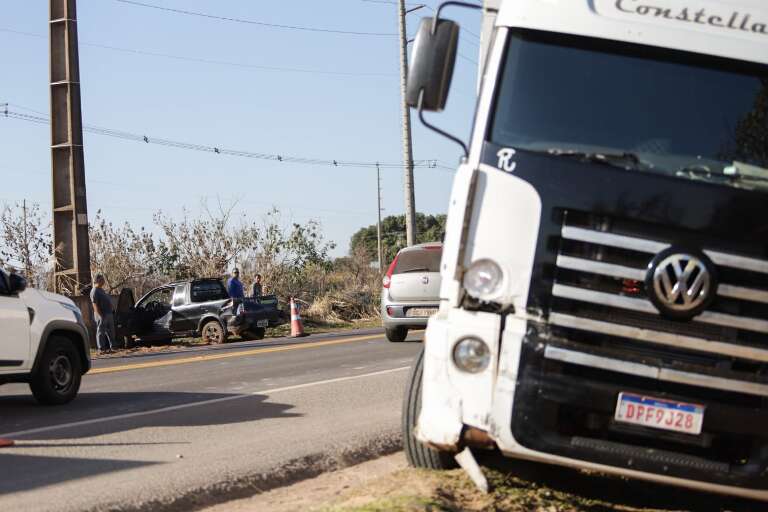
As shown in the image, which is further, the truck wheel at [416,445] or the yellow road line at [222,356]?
the yellow road line at [222,356]

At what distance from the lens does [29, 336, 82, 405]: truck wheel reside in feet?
34.0

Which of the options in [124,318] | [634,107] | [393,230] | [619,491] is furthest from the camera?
[393,230]

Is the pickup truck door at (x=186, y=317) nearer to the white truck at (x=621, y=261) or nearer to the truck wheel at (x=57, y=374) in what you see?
the truck wheel at (x=57, y=374)

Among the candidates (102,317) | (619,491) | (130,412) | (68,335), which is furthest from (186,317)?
(619,491)

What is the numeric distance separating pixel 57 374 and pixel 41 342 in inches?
19.6

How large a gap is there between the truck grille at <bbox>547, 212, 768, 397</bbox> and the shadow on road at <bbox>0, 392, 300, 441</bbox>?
464 cm

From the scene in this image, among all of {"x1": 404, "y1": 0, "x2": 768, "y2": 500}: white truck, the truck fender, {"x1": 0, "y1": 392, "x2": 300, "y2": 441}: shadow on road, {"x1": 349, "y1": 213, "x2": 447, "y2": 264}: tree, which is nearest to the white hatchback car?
{"x1": 0, "y1": 392, "x2": 300, "y2": 441}: shadow on road

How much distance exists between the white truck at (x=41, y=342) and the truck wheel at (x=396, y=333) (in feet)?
24.3

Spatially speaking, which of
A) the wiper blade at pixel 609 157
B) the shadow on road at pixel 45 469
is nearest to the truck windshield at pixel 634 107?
the wiper blade at pixel 609 157

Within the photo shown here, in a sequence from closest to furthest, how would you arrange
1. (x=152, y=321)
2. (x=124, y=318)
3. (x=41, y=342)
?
(x=41, y=342)
(x=124, y=318)
(x=152, y=321)

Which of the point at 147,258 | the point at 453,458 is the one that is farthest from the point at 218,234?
the point at 453,458

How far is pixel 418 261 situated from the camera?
680 inches

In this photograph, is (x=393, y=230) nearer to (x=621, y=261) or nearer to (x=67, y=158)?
(x=67, y=158)

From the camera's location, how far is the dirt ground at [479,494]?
217 inches
